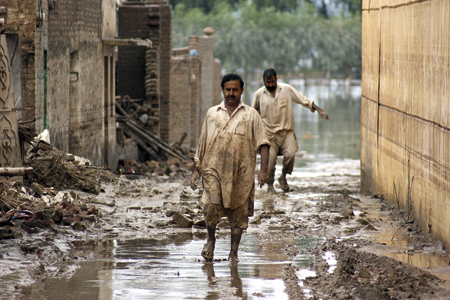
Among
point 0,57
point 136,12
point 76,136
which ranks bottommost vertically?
point 76,136

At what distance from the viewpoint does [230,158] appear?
17.6 ft

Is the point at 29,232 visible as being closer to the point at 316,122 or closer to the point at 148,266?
the point at 148,266

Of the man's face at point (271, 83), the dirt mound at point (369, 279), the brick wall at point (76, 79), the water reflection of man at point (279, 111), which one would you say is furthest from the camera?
the brick wall at point (76, 79)

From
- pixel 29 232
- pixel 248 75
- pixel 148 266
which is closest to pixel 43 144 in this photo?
pixel 29 232

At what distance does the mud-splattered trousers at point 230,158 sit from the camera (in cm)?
539

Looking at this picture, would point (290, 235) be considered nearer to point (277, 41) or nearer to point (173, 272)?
point (173, 272)

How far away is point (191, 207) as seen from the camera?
317 inches

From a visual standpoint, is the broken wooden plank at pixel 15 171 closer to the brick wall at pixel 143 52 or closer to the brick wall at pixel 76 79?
the brick wall at pixel 76 79

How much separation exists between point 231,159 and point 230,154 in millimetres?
44

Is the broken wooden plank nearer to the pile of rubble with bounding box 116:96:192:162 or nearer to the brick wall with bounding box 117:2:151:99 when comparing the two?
the pile of rubble with bounding box 116:96:192:162

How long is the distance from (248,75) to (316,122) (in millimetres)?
30678

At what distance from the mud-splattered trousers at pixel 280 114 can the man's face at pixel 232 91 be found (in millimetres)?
3815

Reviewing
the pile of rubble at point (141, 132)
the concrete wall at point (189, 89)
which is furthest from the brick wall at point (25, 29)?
the concrete wall at point (189, 89)

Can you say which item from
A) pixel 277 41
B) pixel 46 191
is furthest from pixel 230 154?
pixel 277 41
